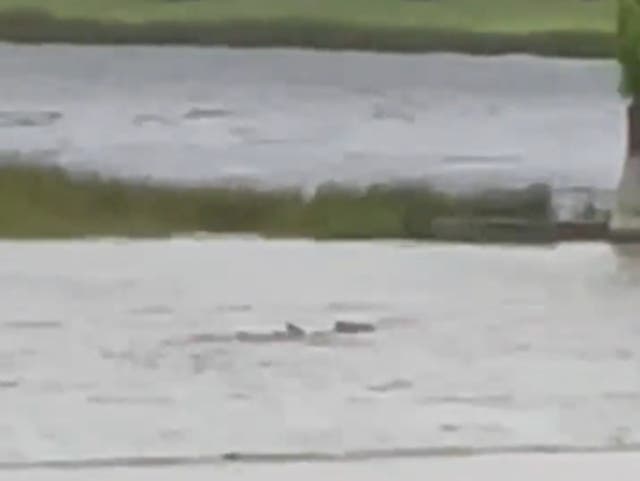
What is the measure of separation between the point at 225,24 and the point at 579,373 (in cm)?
33

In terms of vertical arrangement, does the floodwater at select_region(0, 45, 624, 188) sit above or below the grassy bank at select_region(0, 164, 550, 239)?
above

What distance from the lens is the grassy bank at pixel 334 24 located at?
2.93 feet

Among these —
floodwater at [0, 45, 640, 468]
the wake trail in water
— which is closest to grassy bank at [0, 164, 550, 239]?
floodwater at [0, 45, 640, 468]

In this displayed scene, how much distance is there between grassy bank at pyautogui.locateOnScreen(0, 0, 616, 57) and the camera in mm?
895

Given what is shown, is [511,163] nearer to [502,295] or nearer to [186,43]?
[502,295]

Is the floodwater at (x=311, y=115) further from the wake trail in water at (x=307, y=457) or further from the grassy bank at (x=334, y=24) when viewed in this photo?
the wake trail in water at (x=307, y=457)

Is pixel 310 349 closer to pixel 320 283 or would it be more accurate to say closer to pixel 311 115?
pixel 320 283

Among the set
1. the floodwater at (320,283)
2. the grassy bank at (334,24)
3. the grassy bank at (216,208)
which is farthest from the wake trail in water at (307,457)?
the grassy bank at (334,24)

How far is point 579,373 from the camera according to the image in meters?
0.87

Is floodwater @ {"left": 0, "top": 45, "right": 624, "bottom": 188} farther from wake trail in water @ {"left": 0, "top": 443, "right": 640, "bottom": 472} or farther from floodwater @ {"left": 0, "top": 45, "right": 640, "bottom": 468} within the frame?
wake trail in water @ {"left": 0, "top": 443, "right": 640, "bottom": 472}

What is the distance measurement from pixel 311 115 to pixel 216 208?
9 cm

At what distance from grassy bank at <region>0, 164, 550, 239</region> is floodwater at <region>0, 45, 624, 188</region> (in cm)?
1

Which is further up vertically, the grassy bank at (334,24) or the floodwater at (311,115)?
the grassy bank at (334,24)

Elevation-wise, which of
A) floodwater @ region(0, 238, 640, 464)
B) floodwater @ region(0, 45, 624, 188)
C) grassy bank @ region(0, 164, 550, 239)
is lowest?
floodwater @ region(0, 238, 640, 464)
